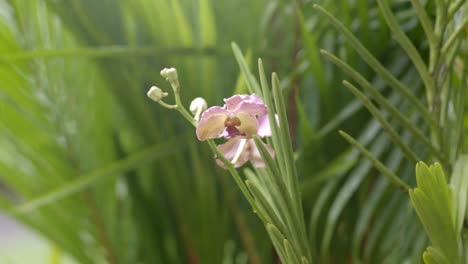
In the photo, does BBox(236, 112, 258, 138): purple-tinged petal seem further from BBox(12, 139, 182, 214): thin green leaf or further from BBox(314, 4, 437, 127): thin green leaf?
BBox(12, 139, 182, 214): thin green leaf

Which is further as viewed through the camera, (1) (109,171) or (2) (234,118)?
(1) (109,171)

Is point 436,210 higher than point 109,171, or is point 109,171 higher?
point 109,171

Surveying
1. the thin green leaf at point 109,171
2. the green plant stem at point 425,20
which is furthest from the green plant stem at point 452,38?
the thin green leaf at point 109,171

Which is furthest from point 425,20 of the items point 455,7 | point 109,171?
point 109,171

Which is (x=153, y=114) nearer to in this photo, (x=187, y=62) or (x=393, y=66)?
(x=187, y=62)

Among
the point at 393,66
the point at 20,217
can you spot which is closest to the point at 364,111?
the point at 393,66

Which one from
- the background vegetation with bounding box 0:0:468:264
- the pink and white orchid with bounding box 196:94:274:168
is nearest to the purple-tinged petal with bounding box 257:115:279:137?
the pink and white orchid with bounding box 196:94:274:168

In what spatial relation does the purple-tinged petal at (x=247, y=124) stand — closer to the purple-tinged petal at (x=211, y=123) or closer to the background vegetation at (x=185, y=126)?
the purple-tinged petal at (x=211, y=123)

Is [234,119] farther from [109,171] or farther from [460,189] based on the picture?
[109,171]
